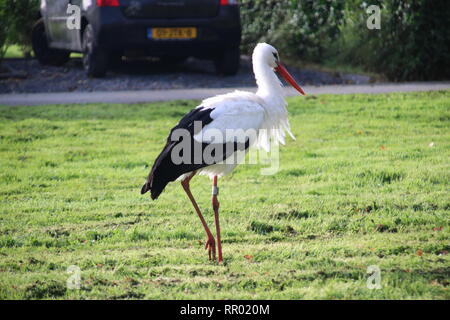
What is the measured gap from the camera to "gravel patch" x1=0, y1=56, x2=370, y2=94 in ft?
41.4

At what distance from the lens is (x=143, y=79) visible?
1327 centimetres

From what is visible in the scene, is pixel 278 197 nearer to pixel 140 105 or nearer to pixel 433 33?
pixel 140 105

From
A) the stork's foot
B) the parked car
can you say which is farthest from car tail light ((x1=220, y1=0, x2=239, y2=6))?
the stork's foot

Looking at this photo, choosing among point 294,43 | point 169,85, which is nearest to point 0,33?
point 169,85

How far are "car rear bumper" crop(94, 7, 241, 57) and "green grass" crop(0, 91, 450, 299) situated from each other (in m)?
2.43

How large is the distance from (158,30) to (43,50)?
4.63 m

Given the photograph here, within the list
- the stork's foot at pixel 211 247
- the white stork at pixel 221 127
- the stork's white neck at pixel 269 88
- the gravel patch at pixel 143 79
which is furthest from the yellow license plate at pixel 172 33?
the stork's foot at pixel 211 247

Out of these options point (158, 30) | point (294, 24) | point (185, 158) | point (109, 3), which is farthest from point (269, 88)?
point (294, 24)

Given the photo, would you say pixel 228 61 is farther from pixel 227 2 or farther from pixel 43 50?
pixel 43 50

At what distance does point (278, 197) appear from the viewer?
6785 mm

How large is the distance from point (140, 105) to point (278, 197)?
451cm

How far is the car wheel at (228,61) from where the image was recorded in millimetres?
13234

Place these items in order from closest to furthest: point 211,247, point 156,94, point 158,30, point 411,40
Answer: point 211,247
point 156,94
point 158,30
point 411,40

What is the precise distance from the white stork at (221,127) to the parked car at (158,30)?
6312 mm
